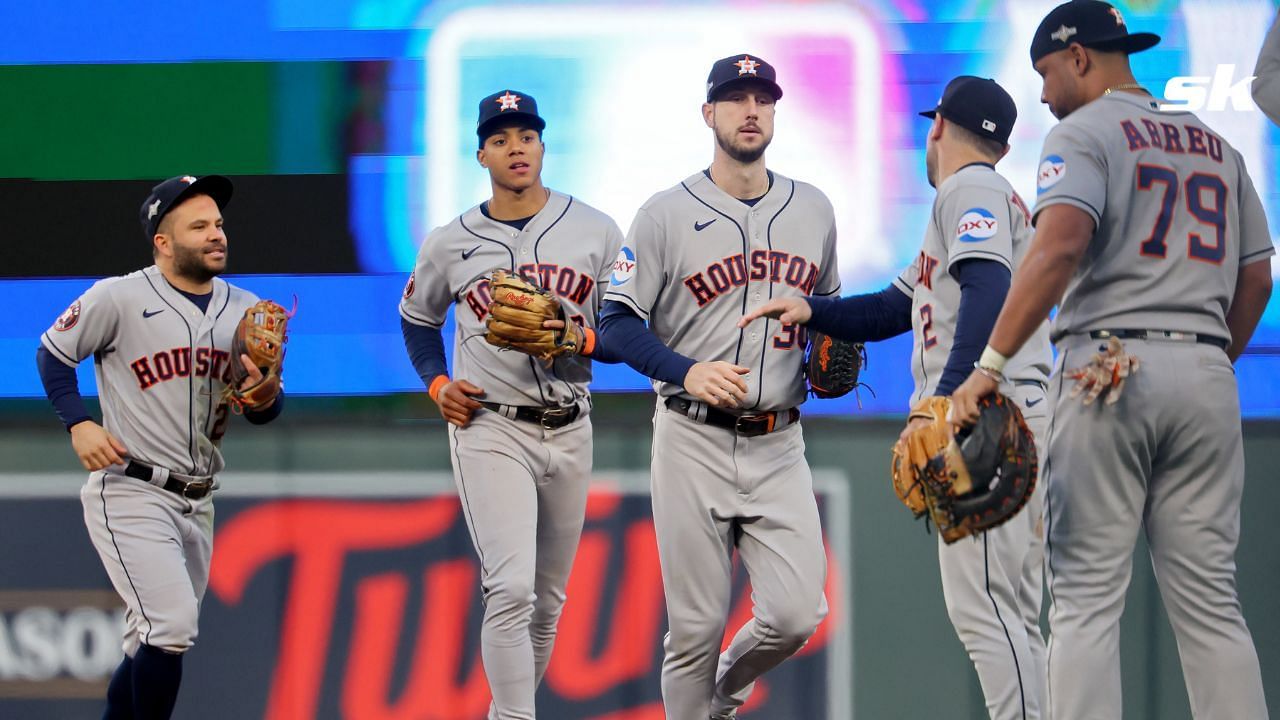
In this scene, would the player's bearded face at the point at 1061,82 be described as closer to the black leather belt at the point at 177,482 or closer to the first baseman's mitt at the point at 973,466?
the first baseman's mitt at the point at 973,466

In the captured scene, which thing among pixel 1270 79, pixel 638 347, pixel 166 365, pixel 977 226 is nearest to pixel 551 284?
pixel 638 347

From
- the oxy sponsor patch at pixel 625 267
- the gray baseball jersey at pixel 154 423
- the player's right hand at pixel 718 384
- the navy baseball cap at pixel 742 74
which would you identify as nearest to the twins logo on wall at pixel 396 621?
the gray baseball jersey at pixel 154 423

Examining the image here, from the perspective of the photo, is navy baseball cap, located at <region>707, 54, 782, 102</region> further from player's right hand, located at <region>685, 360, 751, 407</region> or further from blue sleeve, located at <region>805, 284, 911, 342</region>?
player's right hand, located at <region>685, 360, 751, 407</region>

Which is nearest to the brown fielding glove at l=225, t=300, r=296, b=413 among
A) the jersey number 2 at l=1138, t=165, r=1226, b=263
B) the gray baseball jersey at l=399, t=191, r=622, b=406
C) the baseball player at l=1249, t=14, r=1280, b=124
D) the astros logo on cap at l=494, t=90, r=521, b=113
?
the gray baseball jersey at l=399, t=191, r=622, b=406

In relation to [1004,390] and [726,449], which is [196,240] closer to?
[726,449]

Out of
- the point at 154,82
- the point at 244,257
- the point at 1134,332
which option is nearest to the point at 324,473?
the point at 244,257

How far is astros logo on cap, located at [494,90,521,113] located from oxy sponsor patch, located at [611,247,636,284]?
798 millimetres

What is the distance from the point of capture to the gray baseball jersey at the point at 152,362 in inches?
169

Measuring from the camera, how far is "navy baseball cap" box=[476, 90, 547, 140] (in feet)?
14.3

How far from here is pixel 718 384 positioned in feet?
11.3

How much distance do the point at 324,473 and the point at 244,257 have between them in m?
0.91

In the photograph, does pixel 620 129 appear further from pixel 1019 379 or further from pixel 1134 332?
pixel 1134 332

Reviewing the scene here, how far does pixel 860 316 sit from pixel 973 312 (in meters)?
0.51

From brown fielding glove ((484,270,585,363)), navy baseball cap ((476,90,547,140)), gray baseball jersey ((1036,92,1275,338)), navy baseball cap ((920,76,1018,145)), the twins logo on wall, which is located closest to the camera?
gray baseball jersey ((1036,92,1275,338))
